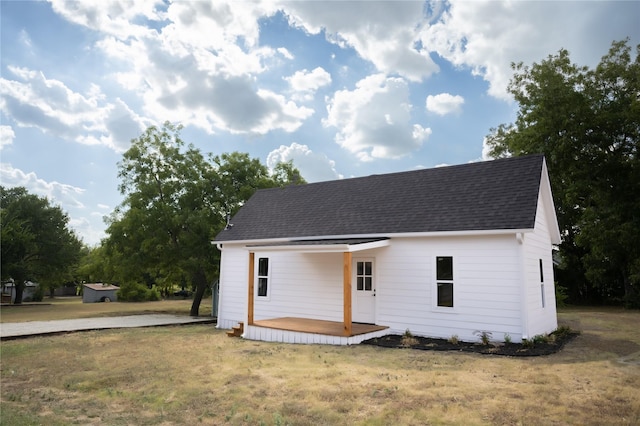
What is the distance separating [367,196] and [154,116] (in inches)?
496

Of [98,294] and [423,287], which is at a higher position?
[423,287]

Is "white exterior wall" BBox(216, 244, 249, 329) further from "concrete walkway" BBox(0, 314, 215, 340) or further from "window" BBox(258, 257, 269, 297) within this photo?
"concrete walkway" BBox(0, 314, 215, 340)

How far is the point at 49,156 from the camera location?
47.5 ft

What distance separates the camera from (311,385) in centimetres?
645

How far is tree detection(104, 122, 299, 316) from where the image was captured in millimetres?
19047

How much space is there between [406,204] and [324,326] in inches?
182

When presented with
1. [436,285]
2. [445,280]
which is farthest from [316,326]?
[445,280]

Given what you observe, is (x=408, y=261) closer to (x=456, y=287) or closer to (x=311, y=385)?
(x=456, y=287)

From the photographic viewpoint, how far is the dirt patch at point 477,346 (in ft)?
29.8

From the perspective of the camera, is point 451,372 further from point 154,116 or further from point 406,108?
point 154,116

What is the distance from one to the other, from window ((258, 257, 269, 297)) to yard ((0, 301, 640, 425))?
4387 millimetres

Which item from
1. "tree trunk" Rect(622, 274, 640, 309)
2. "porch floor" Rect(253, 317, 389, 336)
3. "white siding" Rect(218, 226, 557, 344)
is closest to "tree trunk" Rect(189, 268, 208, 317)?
"white siding" Rect(218, 226, 557, 344)

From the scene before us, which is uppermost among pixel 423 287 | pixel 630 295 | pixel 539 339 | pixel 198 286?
pixel 423 287

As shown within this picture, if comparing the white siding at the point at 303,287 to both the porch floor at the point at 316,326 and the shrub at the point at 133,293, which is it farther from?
the shrub at the point at 133,293
